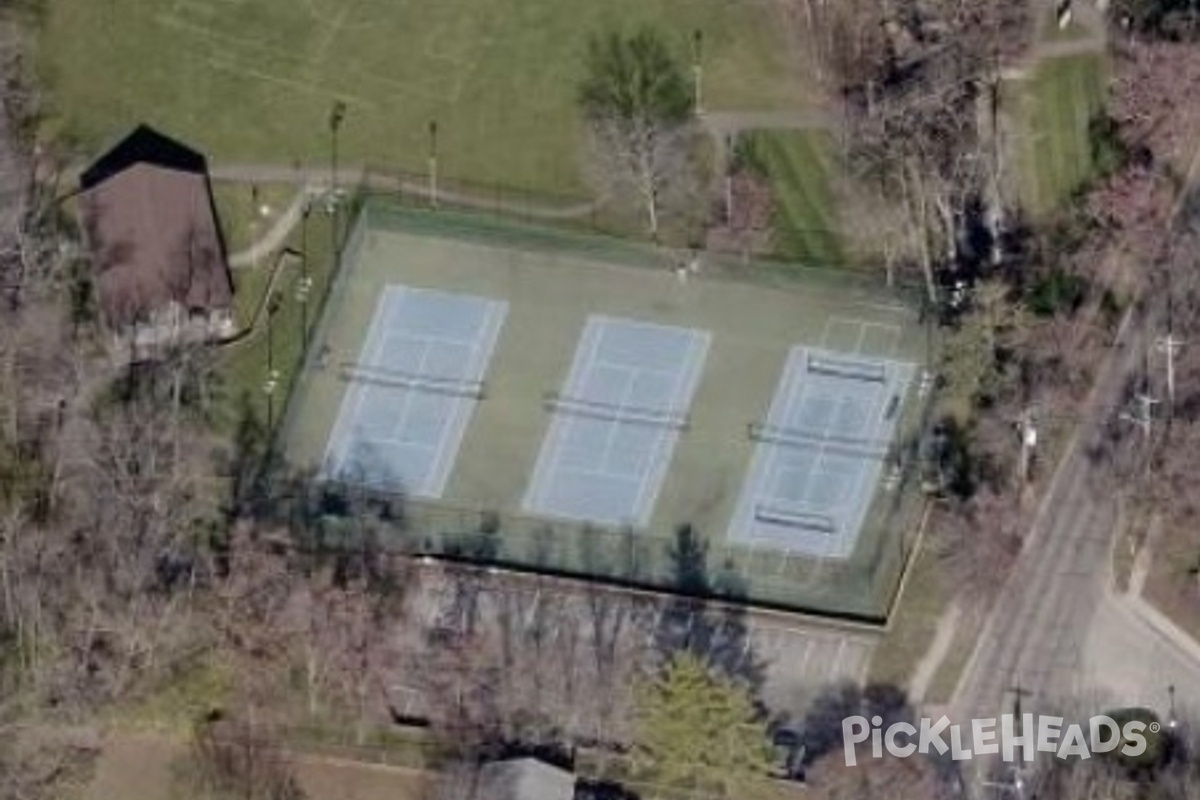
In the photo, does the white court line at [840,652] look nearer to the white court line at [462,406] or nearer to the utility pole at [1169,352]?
the utility pole at [1169,352]

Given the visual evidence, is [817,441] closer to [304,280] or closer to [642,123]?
[642,123]

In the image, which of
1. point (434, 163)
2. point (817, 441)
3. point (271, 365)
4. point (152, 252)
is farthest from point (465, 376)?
point (817, 441)

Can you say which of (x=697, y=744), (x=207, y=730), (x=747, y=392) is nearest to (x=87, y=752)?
(x=207, y=730)

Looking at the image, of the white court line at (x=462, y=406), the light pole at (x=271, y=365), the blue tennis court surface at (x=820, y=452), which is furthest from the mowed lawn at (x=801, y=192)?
the light pole at (x=271, y=365)

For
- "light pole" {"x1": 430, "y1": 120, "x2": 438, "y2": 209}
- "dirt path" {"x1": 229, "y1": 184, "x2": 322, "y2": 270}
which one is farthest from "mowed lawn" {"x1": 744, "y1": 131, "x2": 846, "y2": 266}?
"dirt path" {"x1": 229, "y1": 184, "x2": 322, "y2": 270}

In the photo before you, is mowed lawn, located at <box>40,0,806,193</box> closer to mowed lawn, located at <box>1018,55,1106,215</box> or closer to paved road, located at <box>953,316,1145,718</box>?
mowed lawn, located at <box>1018,55,1106,215</box>

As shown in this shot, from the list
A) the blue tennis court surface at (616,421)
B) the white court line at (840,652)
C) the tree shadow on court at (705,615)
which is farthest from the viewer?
the blue tennis court surface at (616,421)
